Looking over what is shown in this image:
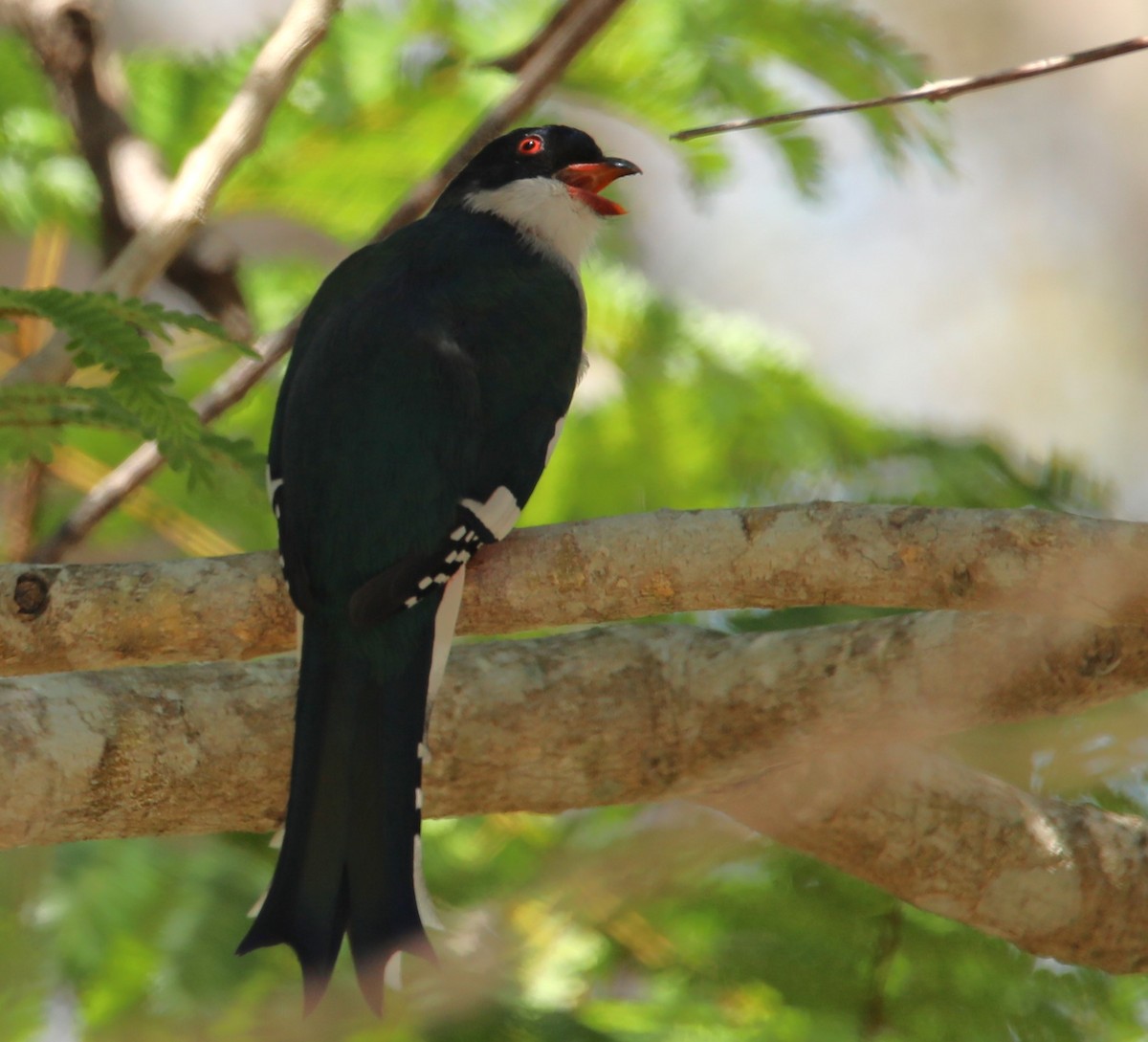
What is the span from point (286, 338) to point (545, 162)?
0.83 m

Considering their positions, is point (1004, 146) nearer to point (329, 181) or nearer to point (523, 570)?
point (329, 181)

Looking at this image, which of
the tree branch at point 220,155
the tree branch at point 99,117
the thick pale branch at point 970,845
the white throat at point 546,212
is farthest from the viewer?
the tree branch at point 99,117

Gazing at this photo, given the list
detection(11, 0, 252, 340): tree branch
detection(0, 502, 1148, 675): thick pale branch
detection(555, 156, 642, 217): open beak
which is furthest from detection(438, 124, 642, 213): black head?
detection(0, 502, 1148, 675): thick pale branch

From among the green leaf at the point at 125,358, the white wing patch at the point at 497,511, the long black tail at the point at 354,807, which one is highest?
the green leaf at the point at 125,358

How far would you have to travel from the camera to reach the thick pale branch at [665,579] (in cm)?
245

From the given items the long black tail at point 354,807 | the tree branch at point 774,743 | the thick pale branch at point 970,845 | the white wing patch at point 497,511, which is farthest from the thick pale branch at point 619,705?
the white wing patch at point 497,511

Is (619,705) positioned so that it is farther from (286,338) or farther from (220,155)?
(220,155)

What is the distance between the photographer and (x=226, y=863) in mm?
3145

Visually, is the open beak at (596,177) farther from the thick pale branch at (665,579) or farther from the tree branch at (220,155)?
the thick pale branch at (665,579)

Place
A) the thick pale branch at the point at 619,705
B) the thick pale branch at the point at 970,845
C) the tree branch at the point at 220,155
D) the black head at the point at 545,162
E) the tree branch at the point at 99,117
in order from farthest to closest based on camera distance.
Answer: the tree branch at the point at 99,117, the black head at the point at 545,162, the tree branch at the point at 220,155, the thick pale branch at the point at 970,845, the thick pale branch at the point at 619,705

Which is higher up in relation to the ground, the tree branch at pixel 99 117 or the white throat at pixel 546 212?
the tree branch at pixel 99 117

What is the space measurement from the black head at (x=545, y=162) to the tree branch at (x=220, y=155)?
645 mm

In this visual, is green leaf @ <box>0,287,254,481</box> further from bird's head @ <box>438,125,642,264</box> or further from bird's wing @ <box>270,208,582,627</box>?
bird's head @ <box>438,125,642,264</box>

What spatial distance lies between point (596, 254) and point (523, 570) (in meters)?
1.73
